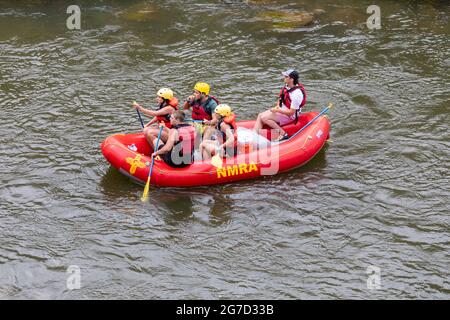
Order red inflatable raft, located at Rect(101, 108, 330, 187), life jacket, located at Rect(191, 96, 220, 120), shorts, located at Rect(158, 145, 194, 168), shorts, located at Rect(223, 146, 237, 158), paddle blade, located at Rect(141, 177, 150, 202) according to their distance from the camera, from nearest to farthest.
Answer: paddle blade, located at Rect(141, 177, 150, 202)
red inflatable raft, located at Rect(101, 108, 330, 187)
shorts, located at Rect(158, 145, 194, 168)
shorts, located at Rect(223, 146, 237, 158)
life jacket, located at Rect(191, 96, 220, 120)

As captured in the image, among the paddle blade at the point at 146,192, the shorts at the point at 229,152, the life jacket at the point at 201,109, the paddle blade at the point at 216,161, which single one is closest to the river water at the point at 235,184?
the paddle blade at the point at 146,192

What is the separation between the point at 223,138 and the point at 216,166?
0.58m

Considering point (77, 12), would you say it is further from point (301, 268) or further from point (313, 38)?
point (301, 268)

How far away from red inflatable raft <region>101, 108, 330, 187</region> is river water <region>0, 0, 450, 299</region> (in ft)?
0.63

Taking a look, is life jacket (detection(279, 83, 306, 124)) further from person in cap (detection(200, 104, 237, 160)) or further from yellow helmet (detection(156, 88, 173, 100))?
yellow helmet (detection(156, 88, 173, 100))

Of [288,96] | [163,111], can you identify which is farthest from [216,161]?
[288,96]

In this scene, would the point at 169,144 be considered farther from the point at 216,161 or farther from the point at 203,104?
the point at 203,104

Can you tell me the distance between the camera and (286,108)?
11.0 m

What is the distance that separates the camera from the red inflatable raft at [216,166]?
32.8ft

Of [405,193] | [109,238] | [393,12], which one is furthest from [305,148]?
[393,12]

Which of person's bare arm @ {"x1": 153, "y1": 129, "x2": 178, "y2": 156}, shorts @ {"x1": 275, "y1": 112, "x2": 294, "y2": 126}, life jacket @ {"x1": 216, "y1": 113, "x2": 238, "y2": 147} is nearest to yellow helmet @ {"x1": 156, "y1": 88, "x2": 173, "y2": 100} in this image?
person's bare arm @ {"x1": 153, "y1": 129, "x2": 178, "y2": 156}

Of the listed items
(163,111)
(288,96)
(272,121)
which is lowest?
(272,121)

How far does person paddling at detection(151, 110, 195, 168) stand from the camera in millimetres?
10062

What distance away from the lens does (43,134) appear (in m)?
11.8
